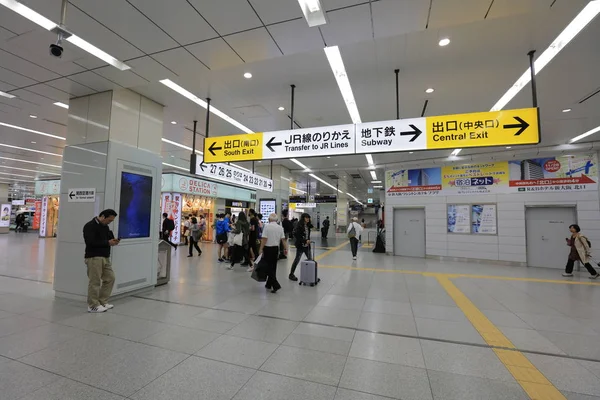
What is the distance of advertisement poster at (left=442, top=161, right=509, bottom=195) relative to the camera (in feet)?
31.1

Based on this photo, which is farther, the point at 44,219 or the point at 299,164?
the point at 44,219

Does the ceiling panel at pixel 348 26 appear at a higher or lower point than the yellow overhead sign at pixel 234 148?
higher

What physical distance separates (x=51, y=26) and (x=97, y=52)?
0.56m

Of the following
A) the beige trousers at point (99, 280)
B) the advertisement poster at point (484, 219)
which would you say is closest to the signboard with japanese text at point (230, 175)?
the beige trousers at point (99, 280)

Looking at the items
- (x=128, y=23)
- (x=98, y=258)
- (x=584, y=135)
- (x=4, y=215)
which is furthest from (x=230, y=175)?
(x=4, y=215)

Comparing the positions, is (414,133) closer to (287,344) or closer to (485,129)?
(485,129)

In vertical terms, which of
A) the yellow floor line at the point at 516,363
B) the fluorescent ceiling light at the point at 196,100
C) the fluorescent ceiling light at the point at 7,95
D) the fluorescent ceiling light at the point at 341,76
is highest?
the fluorescent ceiling light at the point at 341,76

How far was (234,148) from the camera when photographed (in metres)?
4.92

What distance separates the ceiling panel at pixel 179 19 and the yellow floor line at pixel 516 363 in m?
4.62

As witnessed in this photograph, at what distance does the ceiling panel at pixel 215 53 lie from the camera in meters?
3.50

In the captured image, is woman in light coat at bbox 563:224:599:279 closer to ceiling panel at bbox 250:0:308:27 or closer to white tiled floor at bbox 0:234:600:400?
white tiled floor at bbox 0:234:600:400

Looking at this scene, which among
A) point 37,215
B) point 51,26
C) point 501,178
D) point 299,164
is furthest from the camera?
point 37,215

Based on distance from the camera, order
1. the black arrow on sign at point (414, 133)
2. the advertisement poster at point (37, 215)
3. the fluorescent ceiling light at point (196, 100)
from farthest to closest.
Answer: the advertisement poster at point (37, 215), the fluorescent ceiling light at point (196, 100), the black arrow on sign at point (414, 133)

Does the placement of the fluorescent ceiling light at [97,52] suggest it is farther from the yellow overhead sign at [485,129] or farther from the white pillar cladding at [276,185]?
the white pillar cladding at [276,185]
